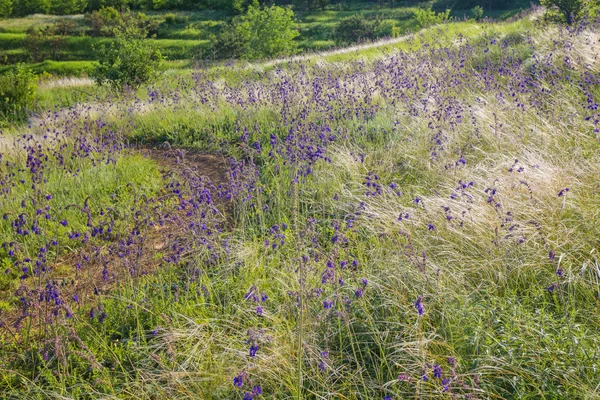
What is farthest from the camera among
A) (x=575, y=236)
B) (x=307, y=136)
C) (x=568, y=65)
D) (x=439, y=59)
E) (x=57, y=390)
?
(x=439, y=59)

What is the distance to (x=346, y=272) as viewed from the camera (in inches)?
136

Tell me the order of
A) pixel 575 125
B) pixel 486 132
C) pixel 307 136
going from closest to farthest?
1. pixel 575 125
2. pixel 486 132
3. pixel 307 136

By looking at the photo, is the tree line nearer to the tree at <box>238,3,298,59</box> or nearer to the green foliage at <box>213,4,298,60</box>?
the green foliage at <box>213,4,298,60</box>

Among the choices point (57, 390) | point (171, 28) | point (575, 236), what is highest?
point (171, 28)

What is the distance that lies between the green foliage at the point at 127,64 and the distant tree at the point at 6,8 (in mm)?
50125

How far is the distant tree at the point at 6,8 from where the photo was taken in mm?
52294

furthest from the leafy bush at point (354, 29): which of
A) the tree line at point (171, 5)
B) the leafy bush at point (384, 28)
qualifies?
the tree line at point (171, 5)

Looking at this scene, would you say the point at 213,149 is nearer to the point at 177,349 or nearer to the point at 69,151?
the point at 69,151

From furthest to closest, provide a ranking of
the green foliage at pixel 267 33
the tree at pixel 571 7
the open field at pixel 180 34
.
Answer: the open field at pixel 180 34
the green foliage at pixel 267 33
the tree at pixel 571 7

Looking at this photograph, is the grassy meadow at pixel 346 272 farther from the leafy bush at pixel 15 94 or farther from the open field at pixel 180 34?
the open field at pixel 180 34

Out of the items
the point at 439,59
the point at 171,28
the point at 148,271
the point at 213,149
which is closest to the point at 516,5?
the point at 171,28

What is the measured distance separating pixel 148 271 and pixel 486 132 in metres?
3.85

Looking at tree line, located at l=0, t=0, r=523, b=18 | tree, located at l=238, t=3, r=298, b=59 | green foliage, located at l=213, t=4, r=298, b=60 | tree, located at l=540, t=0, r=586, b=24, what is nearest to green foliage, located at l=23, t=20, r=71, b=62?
tree line, located at l=0, t=0, r=523, b=18

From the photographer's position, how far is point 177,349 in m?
3.00
